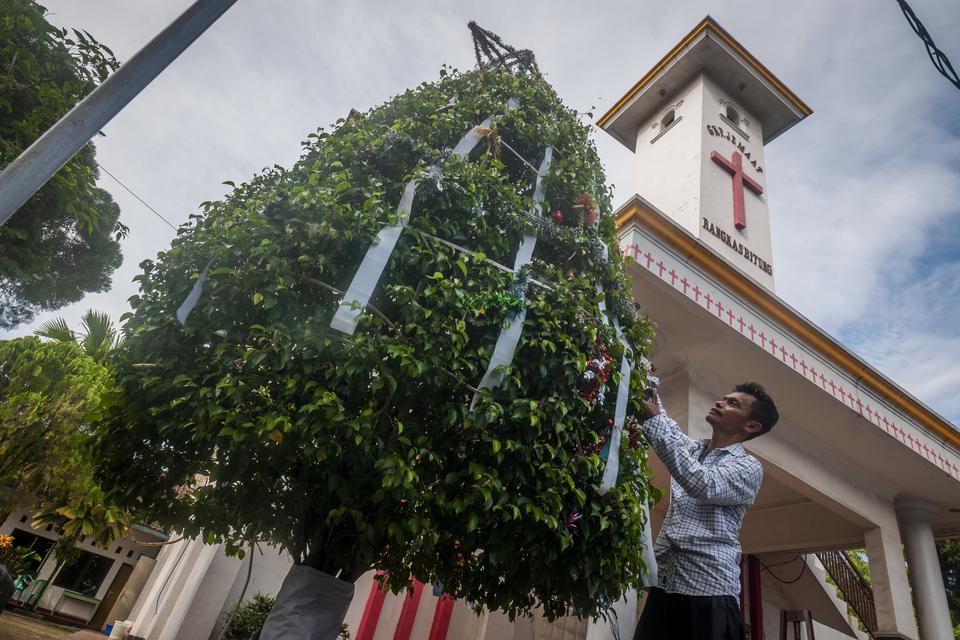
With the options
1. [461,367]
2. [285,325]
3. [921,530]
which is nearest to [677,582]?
[461,367]

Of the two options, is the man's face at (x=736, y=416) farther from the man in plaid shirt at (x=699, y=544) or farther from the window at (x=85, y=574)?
the window at (x=85, y=574)

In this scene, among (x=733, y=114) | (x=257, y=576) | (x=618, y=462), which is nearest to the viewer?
(x=618, y=462)

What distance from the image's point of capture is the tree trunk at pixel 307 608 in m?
2.61

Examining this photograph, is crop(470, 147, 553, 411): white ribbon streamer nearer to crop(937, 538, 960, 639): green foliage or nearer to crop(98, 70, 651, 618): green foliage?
crop(98, 70, 651, 618): green foliage

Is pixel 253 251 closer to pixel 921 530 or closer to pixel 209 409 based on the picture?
pixel 209 409

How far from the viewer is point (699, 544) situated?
2.61 metres

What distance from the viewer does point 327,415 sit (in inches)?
89.4

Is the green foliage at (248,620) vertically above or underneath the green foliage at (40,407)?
underneath

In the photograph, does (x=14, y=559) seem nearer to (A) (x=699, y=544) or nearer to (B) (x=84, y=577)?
(B) (x=84, y=577)

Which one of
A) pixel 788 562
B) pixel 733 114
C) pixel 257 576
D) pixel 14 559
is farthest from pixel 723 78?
pixel 14 559

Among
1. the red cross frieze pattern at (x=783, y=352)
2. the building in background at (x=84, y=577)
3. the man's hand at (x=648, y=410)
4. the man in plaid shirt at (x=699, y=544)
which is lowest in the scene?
the building in background at (x=84, y=577)

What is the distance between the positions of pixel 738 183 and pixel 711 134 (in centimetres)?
113

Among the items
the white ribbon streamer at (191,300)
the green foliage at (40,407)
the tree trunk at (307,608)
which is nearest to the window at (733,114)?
the white ribbon streamer at (191,300)

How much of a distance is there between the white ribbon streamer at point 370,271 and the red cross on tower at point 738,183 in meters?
7.52
